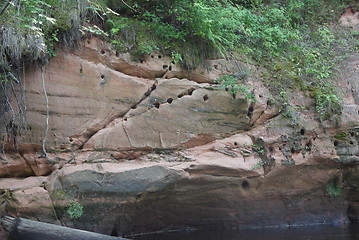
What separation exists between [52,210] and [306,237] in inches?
201

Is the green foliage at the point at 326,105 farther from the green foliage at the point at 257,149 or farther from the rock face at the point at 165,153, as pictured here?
the green foliage at the point at 257,149

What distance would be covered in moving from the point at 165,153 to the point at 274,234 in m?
2.93

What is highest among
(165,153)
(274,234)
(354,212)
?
(165,153)

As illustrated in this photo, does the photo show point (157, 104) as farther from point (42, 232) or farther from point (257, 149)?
point (42, 232)

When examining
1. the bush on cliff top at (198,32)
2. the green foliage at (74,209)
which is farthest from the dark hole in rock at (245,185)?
the green foliage at (74,209)

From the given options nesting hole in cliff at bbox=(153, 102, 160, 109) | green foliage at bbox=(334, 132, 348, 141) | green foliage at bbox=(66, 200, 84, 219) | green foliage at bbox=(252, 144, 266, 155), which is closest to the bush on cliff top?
green foliage at bbox=(334, 132, 348, 141)

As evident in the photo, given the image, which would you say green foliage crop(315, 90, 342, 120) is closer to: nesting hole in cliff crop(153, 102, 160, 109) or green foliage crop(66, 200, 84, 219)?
nesting hole in cliff crop(153, 102, 160, 109)

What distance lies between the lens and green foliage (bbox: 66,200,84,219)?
803 cm

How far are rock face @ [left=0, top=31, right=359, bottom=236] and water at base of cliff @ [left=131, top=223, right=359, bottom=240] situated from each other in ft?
1.06

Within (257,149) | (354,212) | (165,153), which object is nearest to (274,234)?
(257,149)

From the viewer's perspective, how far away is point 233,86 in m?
9.59

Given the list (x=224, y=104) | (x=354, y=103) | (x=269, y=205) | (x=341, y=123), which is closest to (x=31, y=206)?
(x=224, y=104)

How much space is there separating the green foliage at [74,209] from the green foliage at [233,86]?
4045mm

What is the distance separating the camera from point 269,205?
9992mm
